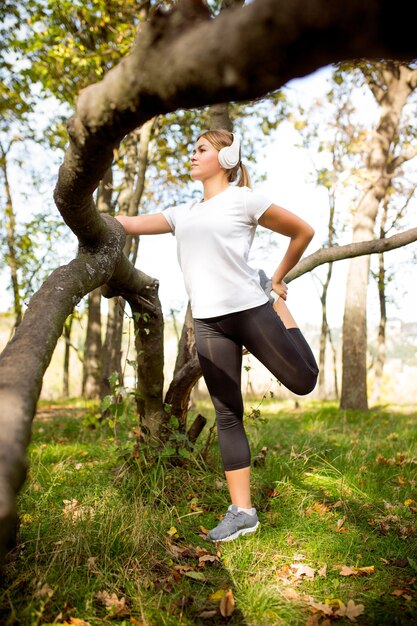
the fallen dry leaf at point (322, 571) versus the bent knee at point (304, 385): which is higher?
the bent knee at point (304, 385)

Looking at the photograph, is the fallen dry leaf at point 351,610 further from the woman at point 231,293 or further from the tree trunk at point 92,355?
the tree trunk at point 92,355

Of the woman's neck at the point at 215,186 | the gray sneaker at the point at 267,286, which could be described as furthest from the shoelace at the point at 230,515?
the woman's neck at the point at 215,186

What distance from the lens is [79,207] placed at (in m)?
2.15

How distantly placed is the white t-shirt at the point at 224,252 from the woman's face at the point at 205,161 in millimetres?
171

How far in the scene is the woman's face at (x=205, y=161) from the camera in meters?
2.94

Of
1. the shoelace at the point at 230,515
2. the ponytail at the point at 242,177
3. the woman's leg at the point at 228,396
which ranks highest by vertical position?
the ponytail at the point at 242,177

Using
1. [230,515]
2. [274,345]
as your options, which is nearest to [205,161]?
[274,345]

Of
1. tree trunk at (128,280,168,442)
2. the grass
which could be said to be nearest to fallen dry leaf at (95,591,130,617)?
the grass

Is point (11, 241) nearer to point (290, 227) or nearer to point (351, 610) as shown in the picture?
point (290, 227)

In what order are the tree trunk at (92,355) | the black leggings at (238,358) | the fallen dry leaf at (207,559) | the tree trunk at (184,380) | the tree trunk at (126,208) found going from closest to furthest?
the fallen dry leaf at (207,559)
the black leggings at (238,358)
the tree trunk at (184,380)
the tree trunk at (126,208)
the tree trunk at (92,355)

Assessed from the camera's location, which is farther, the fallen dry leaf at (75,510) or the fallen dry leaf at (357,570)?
the fallen dry leaf at (75,510)

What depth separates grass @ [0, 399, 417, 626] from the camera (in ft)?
6.93

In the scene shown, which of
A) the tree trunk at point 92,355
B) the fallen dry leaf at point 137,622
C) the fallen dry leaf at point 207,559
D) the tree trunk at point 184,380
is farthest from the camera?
the tree trunk at point 92,355

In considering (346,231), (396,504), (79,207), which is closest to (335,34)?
(79,207)
